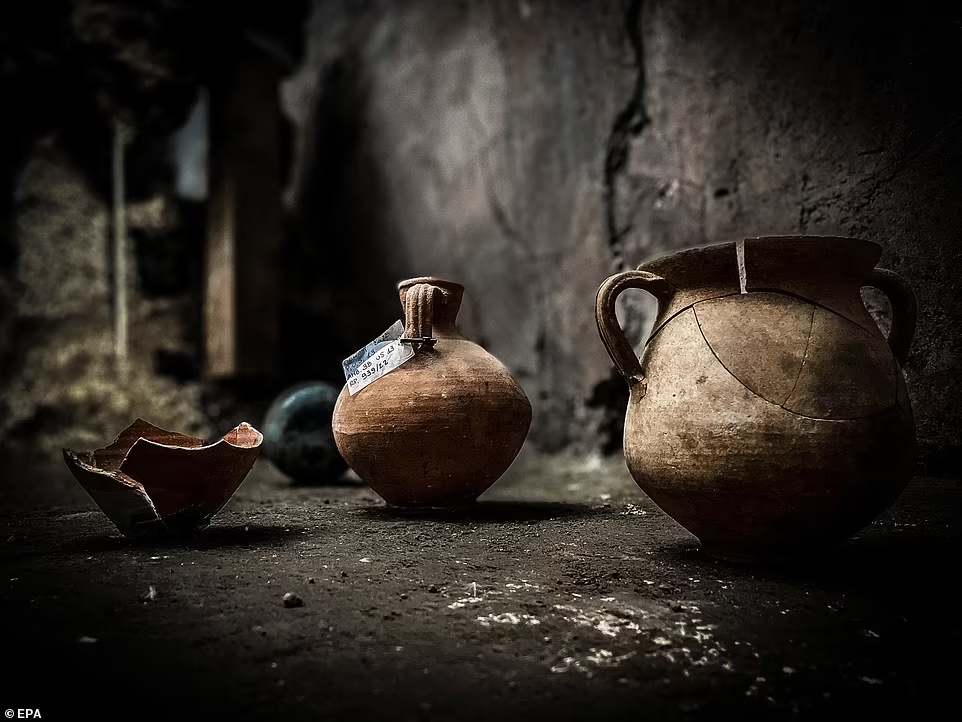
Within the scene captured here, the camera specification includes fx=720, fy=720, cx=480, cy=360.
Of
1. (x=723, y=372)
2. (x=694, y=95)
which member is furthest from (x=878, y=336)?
(x=694, y=95)

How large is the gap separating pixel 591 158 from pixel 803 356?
88.2 inches

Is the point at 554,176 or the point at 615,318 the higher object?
the point at 554,176

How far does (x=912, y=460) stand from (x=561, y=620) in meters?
0.76

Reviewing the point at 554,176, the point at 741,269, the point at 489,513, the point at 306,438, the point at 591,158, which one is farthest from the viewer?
the point at 554,176

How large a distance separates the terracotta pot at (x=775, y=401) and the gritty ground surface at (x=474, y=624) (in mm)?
130

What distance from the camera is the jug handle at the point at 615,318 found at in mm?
1509

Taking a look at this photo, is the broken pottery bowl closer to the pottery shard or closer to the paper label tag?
the paper label tag

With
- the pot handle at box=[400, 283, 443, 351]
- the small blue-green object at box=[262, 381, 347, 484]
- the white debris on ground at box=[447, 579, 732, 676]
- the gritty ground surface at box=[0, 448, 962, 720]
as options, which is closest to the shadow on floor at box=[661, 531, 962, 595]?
the gritty ground surface at box=[0, 448, 962, 720]

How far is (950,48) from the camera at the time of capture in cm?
190

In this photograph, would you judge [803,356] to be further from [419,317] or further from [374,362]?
[374,362]

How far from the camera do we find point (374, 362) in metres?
2.05

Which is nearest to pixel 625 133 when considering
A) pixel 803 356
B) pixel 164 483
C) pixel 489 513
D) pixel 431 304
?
pixel 431 304

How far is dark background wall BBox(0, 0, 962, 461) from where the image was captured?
2037 millimetres

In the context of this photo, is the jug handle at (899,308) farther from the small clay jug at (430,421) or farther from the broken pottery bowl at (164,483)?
the broken pottery bowl at (164,483)
